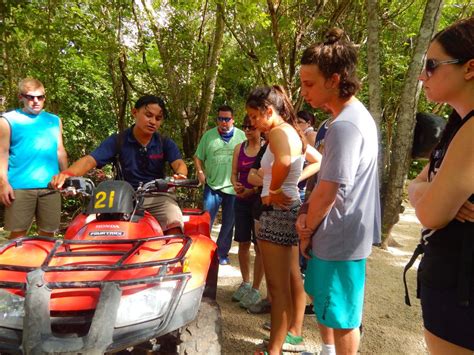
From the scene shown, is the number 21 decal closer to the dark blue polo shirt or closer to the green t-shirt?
the dark blue polo shirt

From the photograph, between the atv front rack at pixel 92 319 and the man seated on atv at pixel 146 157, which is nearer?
the atv front rack at pixel 92 319

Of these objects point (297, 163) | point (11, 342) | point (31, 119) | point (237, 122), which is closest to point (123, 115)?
point (237, 122)

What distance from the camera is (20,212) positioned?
4.13 meters

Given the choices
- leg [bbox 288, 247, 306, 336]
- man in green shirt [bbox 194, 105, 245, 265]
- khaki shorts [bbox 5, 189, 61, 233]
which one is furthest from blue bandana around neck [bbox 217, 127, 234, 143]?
leg [bbox 288, 247, 306, 336]

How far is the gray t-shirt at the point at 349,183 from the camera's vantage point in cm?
193

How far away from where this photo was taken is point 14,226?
4.15 meters

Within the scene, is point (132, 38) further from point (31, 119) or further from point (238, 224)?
point (238, 224)

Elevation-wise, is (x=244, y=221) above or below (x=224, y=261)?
above

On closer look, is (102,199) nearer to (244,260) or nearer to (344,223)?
(344,223)

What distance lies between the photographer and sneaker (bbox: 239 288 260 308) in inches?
149

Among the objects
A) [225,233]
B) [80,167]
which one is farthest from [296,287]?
[225,233]

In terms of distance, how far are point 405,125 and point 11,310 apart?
5586 millimetres

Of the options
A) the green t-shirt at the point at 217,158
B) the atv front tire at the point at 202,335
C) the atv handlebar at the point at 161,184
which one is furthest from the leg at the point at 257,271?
the atv front tire at the point at 202,335

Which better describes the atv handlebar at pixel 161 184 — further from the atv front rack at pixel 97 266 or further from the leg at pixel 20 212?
the leg at pixel 20 212
